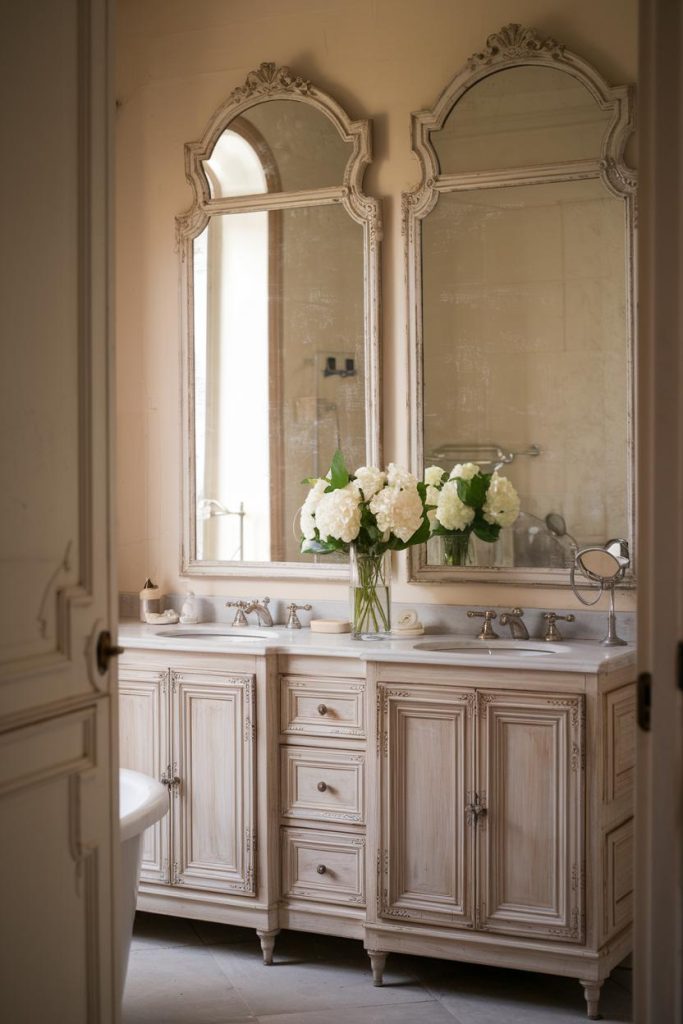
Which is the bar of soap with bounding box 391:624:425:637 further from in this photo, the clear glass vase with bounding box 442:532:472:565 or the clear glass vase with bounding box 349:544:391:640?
the clear glass vase with bounding box 442:532:472:565

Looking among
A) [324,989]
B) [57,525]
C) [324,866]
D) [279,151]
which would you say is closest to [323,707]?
[324,866]

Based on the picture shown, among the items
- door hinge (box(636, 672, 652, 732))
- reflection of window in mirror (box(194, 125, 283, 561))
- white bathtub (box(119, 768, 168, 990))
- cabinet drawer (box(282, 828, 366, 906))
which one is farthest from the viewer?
reflection of window in mirror (box(194, 125, 283, 561))

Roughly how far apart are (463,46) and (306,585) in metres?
1.81

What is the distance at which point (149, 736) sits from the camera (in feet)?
11.9

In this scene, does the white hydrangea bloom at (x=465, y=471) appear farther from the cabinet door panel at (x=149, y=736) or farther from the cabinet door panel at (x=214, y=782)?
the cabinet door panel at (x=149, y=736)

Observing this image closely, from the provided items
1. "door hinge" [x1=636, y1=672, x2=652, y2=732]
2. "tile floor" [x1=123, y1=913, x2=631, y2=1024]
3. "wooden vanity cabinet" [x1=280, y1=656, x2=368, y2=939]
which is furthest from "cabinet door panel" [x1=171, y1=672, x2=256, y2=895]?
"door hinge" [x1=636, y1=672, x2=652, y2=732]

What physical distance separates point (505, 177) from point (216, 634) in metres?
1.73

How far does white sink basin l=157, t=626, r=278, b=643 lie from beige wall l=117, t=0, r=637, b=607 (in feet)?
0.62

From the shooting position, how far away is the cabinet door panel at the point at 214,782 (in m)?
3.48

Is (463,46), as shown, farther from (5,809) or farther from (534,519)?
(5,809)

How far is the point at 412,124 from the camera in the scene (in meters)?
3.76

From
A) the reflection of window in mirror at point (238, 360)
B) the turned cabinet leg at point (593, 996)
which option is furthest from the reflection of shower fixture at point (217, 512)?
the turned cabinet leg at point (593, 996)

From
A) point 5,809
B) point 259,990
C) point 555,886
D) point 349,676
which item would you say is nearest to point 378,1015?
point 259,990

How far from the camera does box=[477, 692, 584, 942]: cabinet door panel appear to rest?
3.10 metres
